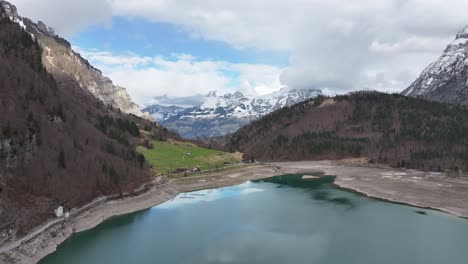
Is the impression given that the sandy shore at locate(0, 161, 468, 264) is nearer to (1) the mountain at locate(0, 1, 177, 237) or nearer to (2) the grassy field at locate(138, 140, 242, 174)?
(1) the mountain at locate(0, 1, 177, 237)

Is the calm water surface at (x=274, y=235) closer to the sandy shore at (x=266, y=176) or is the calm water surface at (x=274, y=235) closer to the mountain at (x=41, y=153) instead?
the sandy shore at (x=266, y=176)

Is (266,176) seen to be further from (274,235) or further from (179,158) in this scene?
(274,235)

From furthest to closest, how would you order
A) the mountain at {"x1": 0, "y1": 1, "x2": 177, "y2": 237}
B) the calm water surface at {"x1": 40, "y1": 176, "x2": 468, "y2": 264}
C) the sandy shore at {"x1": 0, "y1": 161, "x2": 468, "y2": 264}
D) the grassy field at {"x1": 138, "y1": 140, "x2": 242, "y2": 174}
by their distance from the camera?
the grassy field at {"x1": 138, "y1": 140, "x2": 242, "y2": 174}, the mountain at {"x1": 0, "y1": 1, "x2": 177, "y2": 237}, the sandy shore at {"x1": 0, "y1": 161, "x2": 468, "y2": 264}, the calm water surface at {"x1": 40, "y1": 176, "x2": 468, "y2": 264}

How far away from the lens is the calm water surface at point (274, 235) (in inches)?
2771

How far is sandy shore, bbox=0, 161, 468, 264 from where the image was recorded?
7367 cm

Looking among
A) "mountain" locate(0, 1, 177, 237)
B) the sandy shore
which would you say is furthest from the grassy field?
"mountain" locate(0, 1, 177, 237)

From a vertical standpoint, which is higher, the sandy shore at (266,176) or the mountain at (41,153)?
the mountain at (41,153)

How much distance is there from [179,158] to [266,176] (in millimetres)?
34283

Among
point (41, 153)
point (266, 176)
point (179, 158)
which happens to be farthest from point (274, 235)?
point (266, 176)

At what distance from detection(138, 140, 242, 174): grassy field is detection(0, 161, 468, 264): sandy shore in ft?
26.7

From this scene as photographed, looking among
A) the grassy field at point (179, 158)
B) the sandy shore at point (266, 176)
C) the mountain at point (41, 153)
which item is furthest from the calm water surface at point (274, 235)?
the grassy field at point (179, 158)

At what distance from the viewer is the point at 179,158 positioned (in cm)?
17225

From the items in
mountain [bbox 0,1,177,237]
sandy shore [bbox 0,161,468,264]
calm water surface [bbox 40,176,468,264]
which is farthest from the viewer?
mountain [bbox 0,1,177,237]

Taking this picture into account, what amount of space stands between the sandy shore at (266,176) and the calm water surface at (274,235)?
8.95 ft
